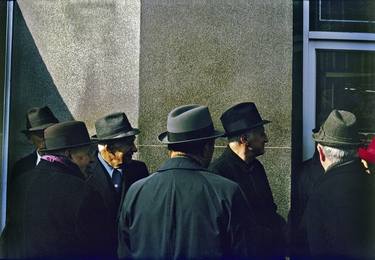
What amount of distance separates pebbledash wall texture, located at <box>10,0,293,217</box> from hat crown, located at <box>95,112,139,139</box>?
0.06 meters

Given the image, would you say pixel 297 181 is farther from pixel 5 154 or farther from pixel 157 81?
pixel 5 154

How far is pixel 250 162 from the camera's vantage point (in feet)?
15.2

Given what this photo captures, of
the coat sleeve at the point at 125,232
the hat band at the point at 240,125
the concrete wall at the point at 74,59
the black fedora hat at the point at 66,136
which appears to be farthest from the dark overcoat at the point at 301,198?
the black fedora hat at the point at 66,136

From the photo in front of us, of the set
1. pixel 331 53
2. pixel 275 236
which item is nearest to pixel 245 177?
pixel 275 236

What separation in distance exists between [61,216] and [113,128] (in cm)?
89

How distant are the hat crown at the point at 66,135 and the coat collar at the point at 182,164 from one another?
0.98m

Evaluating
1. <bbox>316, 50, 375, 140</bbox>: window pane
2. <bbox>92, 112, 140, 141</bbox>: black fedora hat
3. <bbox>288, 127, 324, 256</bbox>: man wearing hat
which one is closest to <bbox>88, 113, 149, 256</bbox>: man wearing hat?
<bbox>92, 112, 140, 141</bbox>: black fedora hat

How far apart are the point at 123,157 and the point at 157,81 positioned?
61 cm

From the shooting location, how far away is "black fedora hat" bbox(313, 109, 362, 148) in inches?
175

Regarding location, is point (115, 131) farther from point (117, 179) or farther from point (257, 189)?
point (257, 189)

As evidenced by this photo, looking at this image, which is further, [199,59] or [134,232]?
[199,59]

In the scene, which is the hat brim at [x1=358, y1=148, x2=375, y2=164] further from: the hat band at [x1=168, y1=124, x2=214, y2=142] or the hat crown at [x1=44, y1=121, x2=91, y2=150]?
the hat crown at [x1=44, y1=121, x2=91, y2=150]

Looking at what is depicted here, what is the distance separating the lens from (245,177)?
4590 millimetres

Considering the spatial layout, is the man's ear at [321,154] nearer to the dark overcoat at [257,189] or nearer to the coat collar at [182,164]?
the dark overcoat at [257,189]
